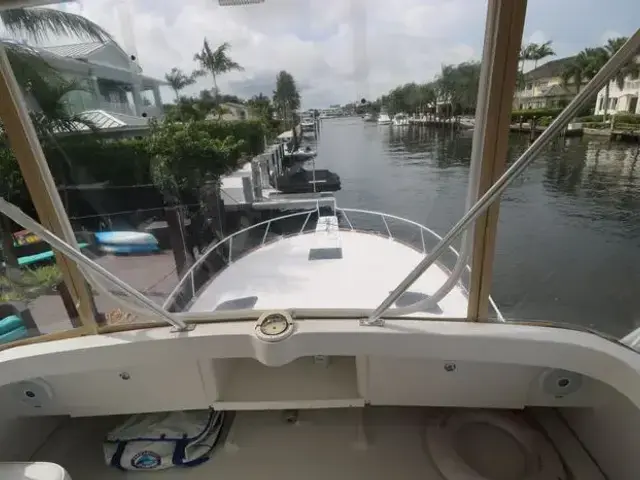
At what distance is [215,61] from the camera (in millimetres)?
1102

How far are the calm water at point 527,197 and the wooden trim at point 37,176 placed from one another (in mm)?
803

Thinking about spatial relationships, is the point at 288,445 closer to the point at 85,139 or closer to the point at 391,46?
the point at 85,139

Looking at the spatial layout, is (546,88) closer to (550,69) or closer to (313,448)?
(550,69)

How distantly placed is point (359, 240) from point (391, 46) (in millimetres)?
1069

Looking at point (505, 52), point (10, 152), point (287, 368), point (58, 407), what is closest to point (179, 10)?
point (10, 152)

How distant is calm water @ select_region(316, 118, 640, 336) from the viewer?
0.95 meters

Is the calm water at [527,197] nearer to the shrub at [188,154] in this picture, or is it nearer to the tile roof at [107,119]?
the shrub at [188,154]

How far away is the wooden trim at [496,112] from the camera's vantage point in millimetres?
681

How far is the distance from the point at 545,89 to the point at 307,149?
2.51ft

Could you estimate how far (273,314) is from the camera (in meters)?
1.11

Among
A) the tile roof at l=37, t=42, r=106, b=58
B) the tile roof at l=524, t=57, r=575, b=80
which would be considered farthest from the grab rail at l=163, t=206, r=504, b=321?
the tile roof at l=37, t=42, r=106, b=58

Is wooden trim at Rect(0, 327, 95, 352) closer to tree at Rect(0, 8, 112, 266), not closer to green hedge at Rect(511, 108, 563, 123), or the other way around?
tree at Rect(0, 8, 112, 266)

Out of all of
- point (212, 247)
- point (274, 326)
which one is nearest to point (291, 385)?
point (274, 326)

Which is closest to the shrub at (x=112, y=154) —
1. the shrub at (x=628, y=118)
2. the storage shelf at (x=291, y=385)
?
the storage shelf at (x=291, y=385)
